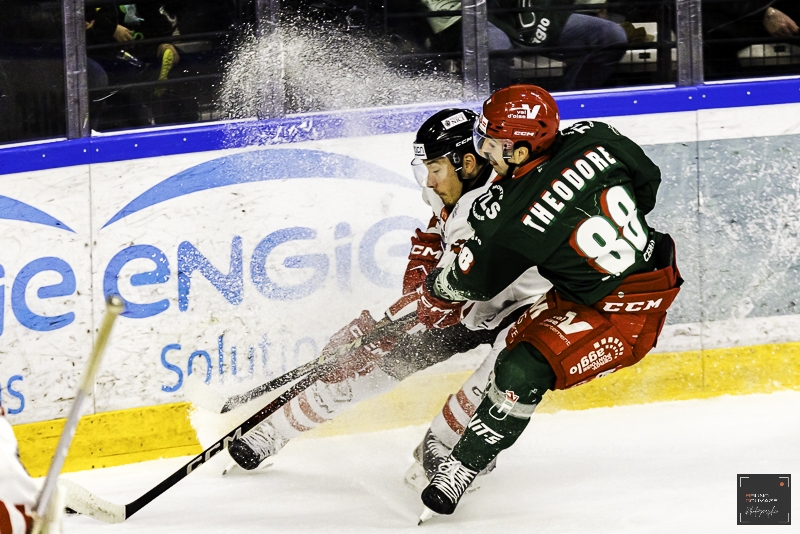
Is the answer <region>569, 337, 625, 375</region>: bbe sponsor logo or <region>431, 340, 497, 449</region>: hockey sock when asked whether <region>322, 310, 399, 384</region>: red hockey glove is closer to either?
<region>431, 340, 497, 449</region>: hockey sock

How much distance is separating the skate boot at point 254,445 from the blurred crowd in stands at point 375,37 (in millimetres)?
1069

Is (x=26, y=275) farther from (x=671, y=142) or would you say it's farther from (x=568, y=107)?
(x=671, y=142)

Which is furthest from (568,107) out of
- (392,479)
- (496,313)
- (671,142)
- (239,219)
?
(392,479)

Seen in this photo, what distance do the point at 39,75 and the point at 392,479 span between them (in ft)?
5.49

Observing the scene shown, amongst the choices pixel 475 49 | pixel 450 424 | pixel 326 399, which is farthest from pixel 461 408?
pixel 475 49

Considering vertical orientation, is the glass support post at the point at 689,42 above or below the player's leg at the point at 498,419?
above

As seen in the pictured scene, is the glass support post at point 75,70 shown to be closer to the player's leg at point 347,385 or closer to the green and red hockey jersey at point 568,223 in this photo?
the player's leg at point 347,385

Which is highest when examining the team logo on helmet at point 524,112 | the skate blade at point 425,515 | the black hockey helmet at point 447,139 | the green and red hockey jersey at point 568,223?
the team logo on helmet at point 524,112

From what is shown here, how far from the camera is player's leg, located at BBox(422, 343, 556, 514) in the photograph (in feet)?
8.66

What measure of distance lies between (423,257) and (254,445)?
2.53ft

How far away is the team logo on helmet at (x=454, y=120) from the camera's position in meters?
2.97

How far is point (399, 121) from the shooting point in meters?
3.68

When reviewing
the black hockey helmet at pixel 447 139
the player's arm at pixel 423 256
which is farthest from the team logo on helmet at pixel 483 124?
the player's arm at pixel 423 256

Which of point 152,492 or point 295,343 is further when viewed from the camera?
point 295,343
